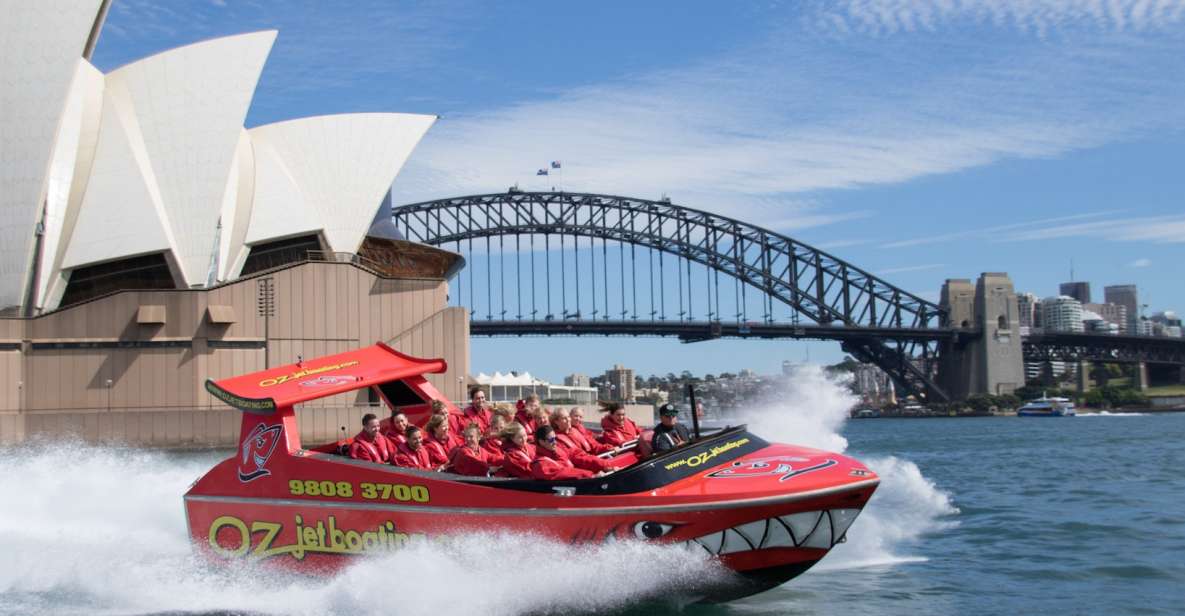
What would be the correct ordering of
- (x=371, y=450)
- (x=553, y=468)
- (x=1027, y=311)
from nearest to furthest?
(x=553, y=468) → (x=371, y=450) → (x=1027, y=311)

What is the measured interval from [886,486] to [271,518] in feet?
37.3

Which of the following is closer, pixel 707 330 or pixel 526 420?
pixel 526 420

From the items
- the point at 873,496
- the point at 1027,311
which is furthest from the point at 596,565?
the point at 1027,311

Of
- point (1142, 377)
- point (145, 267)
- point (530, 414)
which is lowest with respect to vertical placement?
point (1142, 377)

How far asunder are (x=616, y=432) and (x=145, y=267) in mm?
29416

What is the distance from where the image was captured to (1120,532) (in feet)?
46.8

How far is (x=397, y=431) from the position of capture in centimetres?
1125

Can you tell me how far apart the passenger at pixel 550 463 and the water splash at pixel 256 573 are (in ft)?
2.06

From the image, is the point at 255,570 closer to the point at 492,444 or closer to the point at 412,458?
the point at 412,458

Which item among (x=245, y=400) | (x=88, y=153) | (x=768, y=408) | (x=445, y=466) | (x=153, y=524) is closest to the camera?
(x=445, y=466)

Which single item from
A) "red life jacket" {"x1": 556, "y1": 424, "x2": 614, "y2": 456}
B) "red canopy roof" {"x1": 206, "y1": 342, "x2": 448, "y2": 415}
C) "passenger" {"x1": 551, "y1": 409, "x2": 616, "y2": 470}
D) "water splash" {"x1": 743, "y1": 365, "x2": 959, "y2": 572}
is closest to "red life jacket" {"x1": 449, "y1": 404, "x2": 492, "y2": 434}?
"red canopy roof" {"x1": 206, "y1": 342, "x2": 448, "y2": 415}

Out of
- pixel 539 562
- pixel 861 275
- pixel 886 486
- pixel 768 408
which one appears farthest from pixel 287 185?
pixel 861 275

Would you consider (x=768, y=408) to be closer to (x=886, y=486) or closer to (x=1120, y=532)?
(x=886, y=486)

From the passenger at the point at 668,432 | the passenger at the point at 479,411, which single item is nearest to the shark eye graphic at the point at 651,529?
the passenger at the point at 668,432
